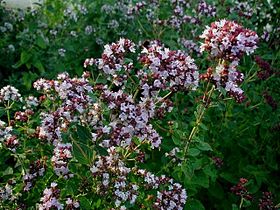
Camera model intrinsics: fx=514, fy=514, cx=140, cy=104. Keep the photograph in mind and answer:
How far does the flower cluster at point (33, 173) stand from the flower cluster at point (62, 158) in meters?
0.11

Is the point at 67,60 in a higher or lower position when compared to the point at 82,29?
lower

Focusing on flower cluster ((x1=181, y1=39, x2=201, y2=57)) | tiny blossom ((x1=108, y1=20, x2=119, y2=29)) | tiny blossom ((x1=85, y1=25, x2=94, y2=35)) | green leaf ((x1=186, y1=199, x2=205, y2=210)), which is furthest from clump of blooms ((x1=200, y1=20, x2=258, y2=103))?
tiny blossom ((x1=85, y1=25, x2=94, y2=35))

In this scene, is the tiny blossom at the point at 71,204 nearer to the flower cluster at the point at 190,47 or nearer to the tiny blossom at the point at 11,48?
the flower cluster at the point at 190,47

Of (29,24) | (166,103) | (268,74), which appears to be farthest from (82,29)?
(166,103)

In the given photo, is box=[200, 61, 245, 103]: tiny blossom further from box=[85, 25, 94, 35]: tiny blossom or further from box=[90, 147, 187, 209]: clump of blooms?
box=[85, 25, 94, 35]: tiny blossom

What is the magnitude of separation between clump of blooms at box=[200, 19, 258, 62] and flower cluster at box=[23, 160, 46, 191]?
0.78 meters

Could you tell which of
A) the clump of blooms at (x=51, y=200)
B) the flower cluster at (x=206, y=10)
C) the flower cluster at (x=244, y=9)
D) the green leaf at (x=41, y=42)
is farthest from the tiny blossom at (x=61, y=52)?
the clump of blooms at (x=51, y=200)

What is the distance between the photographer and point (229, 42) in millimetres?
1814

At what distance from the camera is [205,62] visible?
11.1 ft

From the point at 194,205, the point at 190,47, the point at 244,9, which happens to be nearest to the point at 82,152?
the point at 194,205

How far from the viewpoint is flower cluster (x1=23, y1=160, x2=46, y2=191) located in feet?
6.53

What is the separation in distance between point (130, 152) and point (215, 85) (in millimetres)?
439

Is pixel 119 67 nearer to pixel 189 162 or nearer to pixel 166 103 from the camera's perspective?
pixel 166 103

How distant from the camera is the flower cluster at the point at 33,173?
199 cm
